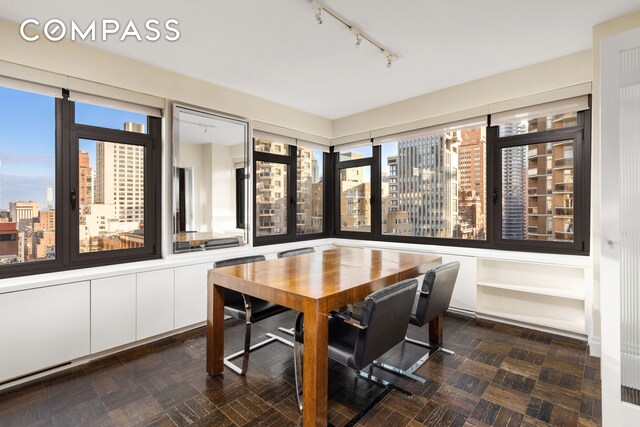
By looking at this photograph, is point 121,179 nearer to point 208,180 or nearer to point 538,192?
point 208,180

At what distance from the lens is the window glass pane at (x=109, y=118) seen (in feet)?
9.63

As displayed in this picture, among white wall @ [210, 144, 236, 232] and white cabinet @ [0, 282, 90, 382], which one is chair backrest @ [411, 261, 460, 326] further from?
white cabinet @ [0, 282, 90, 382]

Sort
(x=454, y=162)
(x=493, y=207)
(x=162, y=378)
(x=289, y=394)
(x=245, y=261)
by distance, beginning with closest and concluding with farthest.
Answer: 1. (x=289, y=394)
2. (x=162, y=378)
3. (x=245, y=261)
4. (x=493, y=207)
5. (x=454, y=162)

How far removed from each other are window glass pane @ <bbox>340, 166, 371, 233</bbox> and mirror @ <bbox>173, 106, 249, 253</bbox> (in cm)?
187

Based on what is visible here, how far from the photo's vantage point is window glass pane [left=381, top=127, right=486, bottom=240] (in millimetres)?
3988

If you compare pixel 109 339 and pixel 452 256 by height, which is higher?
pixel 452 256

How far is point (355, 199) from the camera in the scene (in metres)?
5.32

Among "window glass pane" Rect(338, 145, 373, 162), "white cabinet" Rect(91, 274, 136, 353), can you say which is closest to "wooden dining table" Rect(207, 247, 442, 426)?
"white cabinet" Rect(91, 274, 136, 353)

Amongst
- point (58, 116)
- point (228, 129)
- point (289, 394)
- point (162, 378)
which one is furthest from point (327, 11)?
point (162, 378)

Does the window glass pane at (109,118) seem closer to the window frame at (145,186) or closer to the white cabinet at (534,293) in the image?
the window frame at (145,186)

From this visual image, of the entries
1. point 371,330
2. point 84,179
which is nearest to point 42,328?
point 84,179

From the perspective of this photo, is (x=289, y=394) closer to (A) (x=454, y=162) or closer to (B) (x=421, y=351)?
(B) (x=421, y=351)

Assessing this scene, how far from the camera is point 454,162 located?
4203mm

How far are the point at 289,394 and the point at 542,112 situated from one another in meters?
3.62
